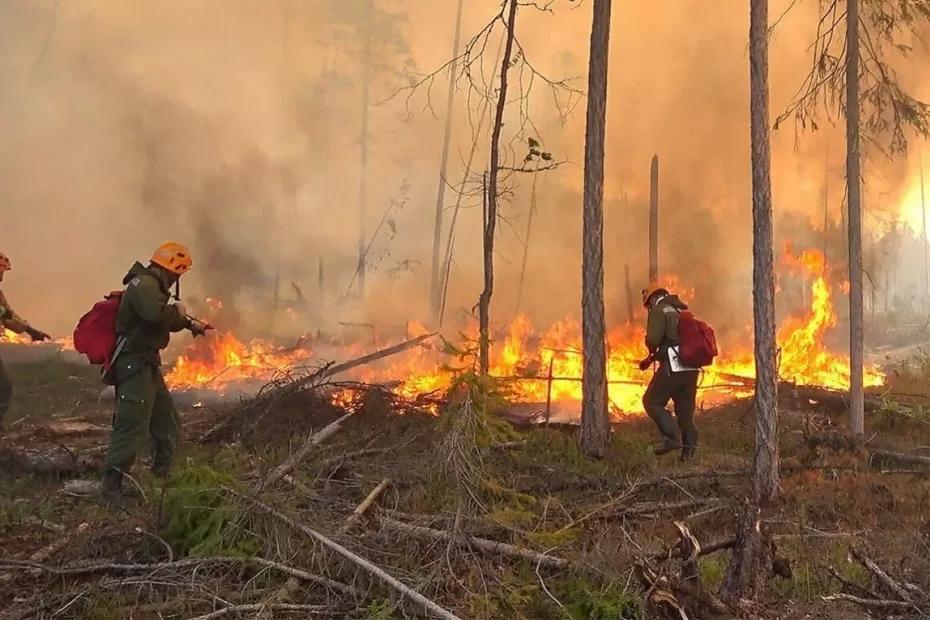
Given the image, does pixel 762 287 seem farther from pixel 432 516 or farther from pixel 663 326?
pixel 432 516

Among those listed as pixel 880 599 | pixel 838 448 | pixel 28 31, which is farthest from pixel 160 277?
pixel 28 31

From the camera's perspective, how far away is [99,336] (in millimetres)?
5820

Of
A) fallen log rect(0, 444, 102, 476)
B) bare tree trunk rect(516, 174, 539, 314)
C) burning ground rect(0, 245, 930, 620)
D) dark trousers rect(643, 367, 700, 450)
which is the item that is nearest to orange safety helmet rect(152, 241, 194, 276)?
burning ground rect(0, 245, 930, 620)

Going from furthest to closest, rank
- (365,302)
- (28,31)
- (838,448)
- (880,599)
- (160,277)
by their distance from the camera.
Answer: (365,302) < (28,31) < (838,448) < (160,277) < (880,599)

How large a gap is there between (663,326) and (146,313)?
205 inches

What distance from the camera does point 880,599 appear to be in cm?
391

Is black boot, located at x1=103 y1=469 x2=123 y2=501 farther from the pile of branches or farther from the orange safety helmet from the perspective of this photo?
the pile of branches

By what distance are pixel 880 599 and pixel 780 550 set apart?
0.86m

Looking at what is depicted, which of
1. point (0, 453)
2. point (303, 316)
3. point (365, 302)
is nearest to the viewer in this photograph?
point (0, 453)

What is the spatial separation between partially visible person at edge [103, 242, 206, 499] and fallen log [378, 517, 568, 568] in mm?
2857

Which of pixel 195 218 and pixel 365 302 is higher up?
pixel 195 218

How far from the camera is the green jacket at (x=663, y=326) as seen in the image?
7.47 meters

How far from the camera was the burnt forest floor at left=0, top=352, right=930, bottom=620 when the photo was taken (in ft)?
11.9

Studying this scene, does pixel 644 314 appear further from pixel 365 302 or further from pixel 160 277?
pixel 160 277
